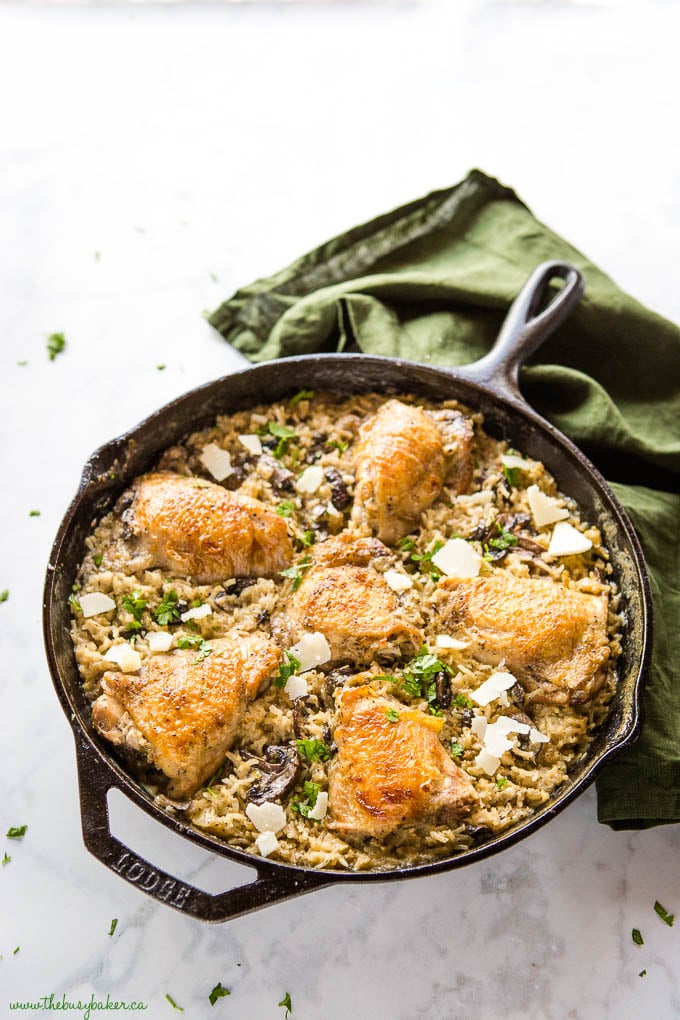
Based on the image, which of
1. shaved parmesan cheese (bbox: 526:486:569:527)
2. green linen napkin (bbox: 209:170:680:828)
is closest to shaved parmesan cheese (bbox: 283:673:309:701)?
shaved parmesan cheese (bbox: 526:486:569:527)

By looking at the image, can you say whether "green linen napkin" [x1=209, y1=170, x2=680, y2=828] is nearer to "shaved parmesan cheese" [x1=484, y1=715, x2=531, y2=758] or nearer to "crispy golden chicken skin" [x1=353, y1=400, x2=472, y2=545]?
"crispy golden chicken skin" [x1=353, y1=400, x2=472, y2=545]

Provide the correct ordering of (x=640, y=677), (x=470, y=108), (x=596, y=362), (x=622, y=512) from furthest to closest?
1. (x=470, y=108)
2. (x=596, y=362)
3. (x=622, y=512)
4. (x=640, y=677)

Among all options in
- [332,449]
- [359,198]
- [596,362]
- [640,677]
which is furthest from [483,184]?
[640,677]

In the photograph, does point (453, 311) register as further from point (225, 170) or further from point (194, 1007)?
point (194, 1007)

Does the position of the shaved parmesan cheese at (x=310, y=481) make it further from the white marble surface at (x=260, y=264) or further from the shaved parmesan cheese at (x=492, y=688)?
the white marble surface at (x=260, y=264)

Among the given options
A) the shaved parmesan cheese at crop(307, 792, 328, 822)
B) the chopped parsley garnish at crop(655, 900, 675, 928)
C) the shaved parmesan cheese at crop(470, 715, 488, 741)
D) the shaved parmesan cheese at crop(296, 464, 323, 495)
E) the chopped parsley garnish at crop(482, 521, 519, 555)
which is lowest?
the chopped parsley garnish at crop(655, 900, 675, 928)

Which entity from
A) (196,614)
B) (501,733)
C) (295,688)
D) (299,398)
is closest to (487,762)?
(501,733)
